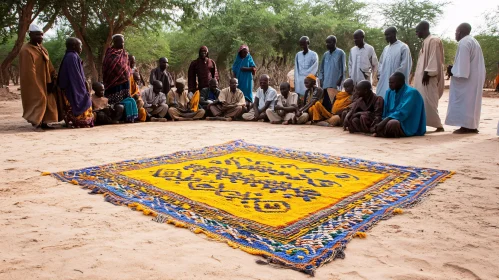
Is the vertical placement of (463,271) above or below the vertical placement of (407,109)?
below

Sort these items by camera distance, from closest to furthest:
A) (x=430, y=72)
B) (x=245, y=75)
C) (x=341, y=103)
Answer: (x=430, y=72), (x=341, y=103), (x=245, y=75)

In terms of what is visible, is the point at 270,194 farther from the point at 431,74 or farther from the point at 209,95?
the point at 209,95

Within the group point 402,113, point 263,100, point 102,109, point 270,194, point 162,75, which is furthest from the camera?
point 162,75

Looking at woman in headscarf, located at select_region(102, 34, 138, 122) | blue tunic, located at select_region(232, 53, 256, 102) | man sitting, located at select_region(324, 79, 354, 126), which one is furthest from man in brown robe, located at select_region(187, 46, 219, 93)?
man sitting, located at select_region(324, 79, 354, 126)

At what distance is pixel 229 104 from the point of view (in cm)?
958

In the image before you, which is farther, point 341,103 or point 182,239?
point 341,103

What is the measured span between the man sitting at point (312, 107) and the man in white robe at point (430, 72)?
196cm

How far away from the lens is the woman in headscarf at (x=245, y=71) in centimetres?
1018

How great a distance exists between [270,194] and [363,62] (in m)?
5.82

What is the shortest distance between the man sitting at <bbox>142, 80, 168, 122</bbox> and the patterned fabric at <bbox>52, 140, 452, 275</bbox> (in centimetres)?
462

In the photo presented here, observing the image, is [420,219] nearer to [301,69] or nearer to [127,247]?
[127,247]

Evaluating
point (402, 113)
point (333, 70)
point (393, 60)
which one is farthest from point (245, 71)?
point (402, 113)

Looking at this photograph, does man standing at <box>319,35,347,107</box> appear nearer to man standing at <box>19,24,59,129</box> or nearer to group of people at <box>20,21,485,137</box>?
group of people at <box>20,21,485,137</box>

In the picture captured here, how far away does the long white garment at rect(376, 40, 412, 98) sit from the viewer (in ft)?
24.5
